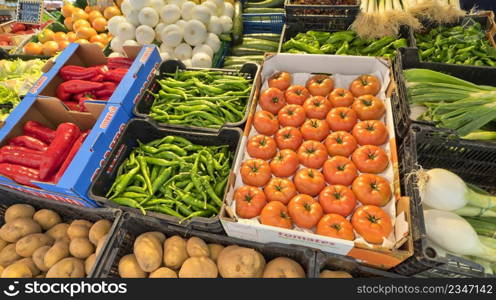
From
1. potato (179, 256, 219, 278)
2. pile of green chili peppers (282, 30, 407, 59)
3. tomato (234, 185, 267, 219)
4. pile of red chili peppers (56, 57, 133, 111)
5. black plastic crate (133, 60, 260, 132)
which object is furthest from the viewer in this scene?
pile of green chili peppers (282, 30, 407, 59)

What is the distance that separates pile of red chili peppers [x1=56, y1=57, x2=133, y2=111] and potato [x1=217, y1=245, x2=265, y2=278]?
205cm

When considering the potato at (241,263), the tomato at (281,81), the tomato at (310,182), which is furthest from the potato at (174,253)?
the tomato at (281,81)

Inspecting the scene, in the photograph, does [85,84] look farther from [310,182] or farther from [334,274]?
[334,274]

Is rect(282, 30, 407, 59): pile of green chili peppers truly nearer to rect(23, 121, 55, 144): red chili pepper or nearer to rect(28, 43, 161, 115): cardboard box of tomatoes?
rect(28, 43, 161, 115): cardboard box of tomatoes

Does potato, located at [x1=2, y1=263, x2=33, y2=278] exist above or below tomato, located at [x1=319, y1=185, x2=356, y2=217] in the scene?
below

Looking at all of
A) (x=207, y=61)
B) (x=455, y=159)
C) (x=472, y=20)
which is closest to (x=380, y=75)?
(x=455, y=159)

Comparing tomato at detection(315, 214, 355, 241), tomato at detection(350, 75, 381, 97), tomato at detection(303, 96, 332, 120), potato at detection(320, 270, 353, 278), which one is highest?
tomato at detection(350, 75, 381, 97)

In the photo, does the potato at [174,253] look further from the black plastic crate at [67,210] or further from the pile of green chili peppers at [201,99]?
the pile of green chili peppers at [201,99]

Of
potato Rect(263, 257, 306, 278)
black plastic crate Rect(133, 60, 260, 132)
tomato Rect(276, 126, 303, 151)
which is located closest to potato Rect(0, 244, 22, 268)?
black plastic crate Rect(133, 60, 260, 132)

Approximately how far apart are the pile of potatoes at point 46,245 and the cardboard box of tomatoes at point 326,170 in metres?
1.08

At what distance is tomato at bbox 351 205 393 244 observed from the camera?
187 centimetres

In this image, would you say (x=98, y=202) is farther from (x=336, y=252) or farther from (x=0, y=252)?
(x=336, y=252)

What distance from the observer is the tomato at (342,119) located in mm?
2438

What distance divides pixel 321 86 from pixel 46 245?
2.67m
